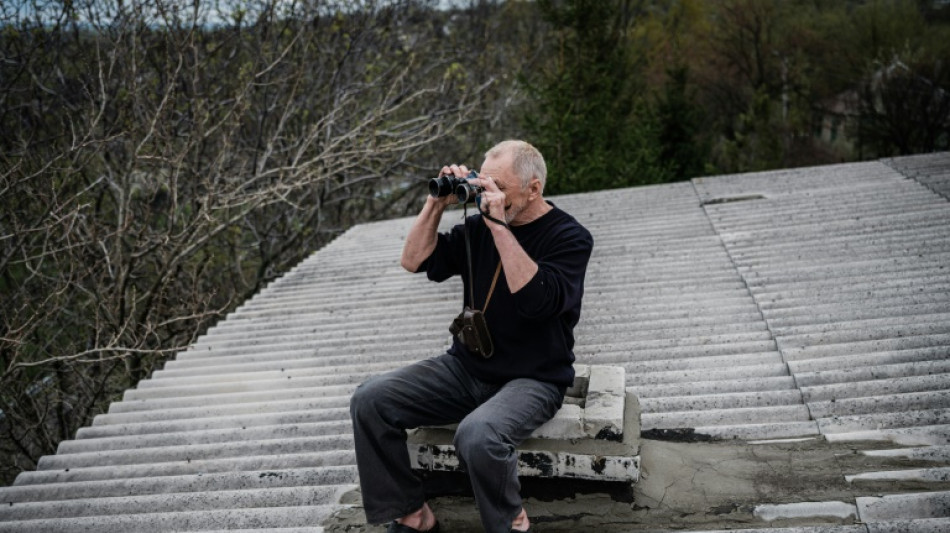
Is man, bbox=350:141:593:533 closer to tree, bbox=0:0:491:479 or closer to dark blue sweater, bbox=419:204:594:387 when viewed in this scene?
dark blue sweater, bbox=419:204:594:387

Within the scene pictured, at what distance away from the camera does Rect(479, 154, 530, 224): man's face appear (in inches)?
124

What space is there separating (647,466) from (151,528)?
7.60ft

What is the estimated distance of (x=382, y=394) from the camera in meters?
3.02

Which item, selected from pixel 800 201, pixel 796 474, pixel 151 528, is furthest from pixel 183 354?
pixel 800 201

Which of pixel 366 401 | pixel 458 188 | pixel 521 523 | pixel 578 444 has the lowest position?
pixel 521 523

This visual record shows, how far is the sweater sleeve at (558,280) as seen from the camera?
2896 millimetres

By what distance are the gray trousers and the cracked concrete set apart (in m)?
0.29

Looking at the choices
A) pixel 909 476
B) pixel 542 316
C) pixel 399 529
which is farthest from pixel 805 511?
pixel 399 529

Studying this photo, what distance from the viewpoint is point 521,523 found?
2.81m

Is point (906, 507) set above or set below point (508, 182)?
below

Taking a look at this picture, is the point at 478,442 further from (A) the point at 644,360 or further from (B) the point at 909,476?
(A) the point at 644,360

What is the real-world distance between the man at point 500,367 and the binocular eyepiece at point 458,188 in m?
0.03

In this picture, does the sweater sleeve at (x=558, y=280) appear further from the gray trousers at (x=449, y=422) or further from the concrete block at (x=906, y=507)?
the concrete block at (x=906, y=507)

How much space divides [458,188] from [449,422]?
1006mm
